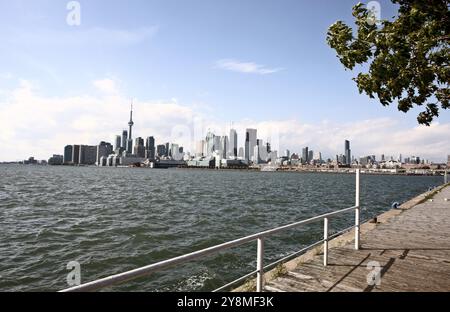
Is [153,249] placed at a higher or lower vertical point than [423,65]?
lower

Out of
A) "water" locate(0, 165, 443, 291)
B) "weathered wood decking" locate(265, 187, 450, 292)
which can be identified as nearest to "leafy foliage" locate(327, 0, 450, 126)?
"weathered wood decking" locate(265, 187, 450, 292)

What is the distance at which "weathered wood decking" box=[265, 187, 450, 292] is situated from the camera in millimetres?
7570

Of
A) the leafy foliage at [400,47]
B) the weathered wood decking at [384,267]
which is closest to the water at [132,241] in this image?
the weathered wood decking at [384,267]

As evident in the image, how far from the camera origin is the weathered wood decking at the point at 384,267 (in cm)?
757

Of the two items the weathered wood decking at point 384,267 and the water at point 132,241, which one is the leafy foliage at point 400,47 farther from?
the water at point 132,241

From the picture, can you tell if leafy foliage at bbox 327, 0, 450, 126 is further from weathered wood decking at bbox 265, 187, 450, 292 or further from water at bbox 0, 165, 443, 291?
water at bbox 0, 165, 443, 291

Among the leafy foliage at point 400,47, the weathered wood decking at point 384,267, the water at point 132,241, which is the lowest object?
the water at point 132,241

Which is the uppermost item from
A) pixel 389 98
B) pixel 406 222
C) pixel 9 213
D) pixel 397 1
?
pixel 397 1

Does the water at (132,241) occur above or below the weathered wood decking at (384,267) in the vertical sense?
below

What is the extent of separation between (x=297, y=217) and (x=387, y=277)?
21.6m
